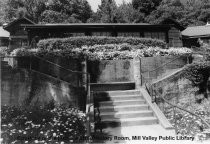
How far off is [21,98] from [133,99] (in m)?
5.21

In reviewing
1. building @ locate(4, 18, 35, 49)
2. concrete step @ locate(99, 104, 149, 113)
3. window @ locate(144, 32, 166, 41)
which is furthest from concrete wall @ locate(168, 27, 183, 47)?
concrete step @ locate(99, 104, 149, 113)

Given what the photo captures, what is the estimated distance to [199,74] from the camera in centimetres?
1330

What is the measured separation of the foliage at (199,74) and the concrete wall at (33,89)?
6.21 metres

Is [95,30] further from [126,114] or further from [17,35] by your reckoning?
[126,114]

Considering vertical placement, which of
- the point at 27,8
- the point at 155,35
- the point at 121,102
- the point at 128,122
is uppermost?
the point at 27,8

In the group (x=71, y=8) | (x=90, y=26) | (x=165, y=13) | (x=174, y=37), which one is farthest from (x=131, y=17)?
(x=90, y=26)

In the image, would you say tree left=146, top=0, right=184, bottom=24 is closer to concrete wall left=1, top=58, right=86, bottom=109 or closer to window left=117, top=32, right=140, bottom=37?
window left=117, top=32, right=140, bottom=37

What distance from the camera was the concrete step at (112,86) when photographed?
12.9 meters

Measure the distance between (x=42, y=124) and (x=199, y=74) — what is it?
359 inches

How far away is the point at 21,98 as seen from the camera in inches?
421

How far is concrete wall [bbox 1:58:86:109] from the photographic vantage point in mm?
10555

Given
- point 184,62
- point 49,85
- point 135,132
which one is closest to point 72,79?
point 49,85

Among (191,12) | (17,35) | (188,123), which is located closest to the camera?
(188,123)

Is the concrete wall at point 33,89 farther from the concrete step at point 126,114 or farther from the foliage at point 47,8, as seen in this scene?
the foliage at point 47,8
